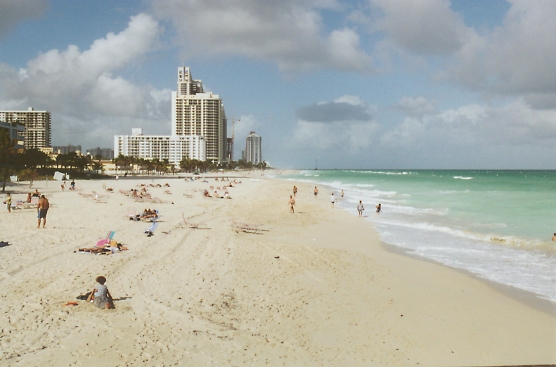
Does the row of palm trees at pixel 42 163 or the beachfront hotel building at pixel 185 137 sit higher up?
the beachfront hotel building at pixel 185 137

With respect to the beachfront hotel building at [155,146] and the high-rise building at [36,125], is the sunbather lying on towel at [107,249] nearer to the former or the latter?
the beachfront hotel building at [155,146]

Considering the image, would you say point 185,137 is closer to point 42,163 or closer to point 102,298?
point 42,163

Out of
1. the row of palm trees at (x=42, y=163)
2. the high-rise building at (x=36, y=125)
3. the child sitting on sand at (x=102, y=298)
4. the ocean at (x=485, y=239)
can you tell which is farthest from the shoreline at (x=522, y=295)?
the high-rise building at (x=36, y=125)

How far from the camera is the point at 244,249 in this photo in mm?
12453

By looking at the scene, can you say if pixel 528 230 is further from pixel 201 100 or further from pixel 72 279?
pixel 201 100

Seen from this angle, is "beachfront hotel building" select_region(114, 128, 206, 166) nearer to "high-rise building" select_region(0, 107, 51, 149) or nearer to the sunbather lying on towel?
"high-rise building" select_region(0, 107, 51, 149)

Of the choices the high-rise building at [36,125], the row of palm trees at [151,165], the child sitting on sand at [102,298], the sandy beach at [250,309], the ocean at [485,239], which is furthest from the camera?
the high-rise building at [36,125]

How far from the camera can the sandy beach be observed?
18.5 ft

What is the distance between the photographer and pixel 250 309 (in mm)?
7363

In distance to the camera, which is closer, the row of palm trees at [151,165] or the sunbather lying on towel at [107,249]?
the sunbather lying on towel at [107,249]

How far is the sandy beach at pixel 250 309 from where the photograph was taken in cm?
565

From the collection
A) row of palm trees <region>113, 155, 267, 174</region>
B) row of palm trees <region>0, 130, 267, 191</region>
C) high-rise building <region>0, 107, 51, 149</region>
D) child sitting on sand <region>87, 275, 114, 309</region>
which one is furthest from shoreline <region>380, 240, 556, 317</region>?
high-rise building <region>0, 107, 51, 149</region>

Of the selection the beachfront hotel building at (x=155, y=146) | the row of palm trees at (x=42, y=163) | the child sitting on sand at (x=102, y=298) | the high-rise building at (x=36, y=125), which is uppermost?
the high-rise building at (x=36, y=125)

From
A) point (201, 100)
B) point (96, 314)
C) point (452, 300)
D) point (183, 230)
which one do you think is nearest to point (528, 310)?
point (452, 300)
